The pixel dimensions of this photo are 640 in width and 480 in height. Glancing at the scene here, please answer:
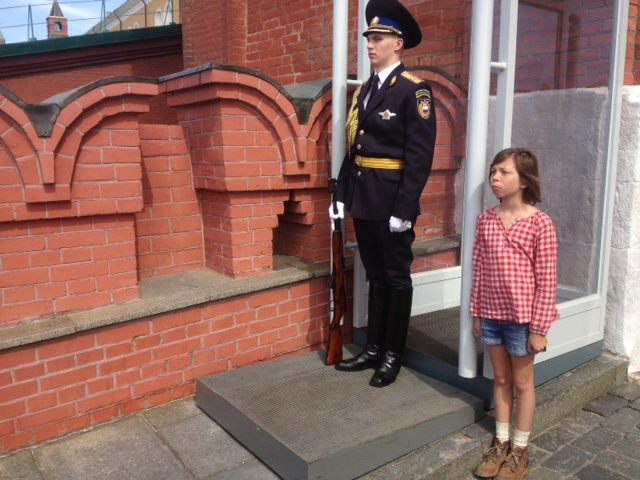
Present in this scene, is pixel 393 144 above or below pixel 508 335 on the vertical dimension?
above

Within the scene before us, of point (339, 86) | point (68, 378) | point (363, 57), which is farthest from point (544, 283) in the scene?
point (68, 378)

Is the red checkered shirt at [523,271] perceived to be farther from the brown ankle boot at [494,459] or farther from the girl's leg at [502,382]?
the brown ankle boot at [494,459]

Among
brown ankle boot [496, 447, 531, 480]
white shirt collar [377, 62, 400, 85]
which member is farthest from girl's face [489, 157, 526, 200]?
brown ankle boot [496, 447, 531, 480]

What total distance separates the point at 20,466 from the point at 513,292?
2.38 metres

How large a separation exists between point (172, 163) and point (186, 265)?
2.10 feet

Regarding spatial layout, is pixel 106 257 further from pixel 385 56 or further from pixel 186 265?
pixel 385 56

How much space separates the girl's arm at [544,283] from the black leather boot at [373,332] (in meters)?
0.97

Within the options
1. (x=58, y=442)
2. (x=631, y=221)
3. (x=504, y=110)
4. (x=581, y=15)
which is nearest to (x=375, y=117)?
(x=504, y=110)

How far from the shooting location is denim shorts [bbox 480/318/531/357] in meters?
2.79

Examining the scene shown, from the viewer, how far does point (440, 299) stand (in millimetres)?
4152

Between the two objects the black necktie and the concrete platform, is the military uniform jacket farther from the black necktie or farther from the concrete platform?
the concrete platform

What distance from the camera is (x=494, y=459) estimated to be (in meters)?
2.90

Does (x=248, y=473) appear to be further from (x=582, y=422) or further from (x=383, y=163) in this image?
(x=582, y=422)

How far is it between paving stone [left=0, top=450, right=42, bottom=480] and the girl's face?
8.00ft
